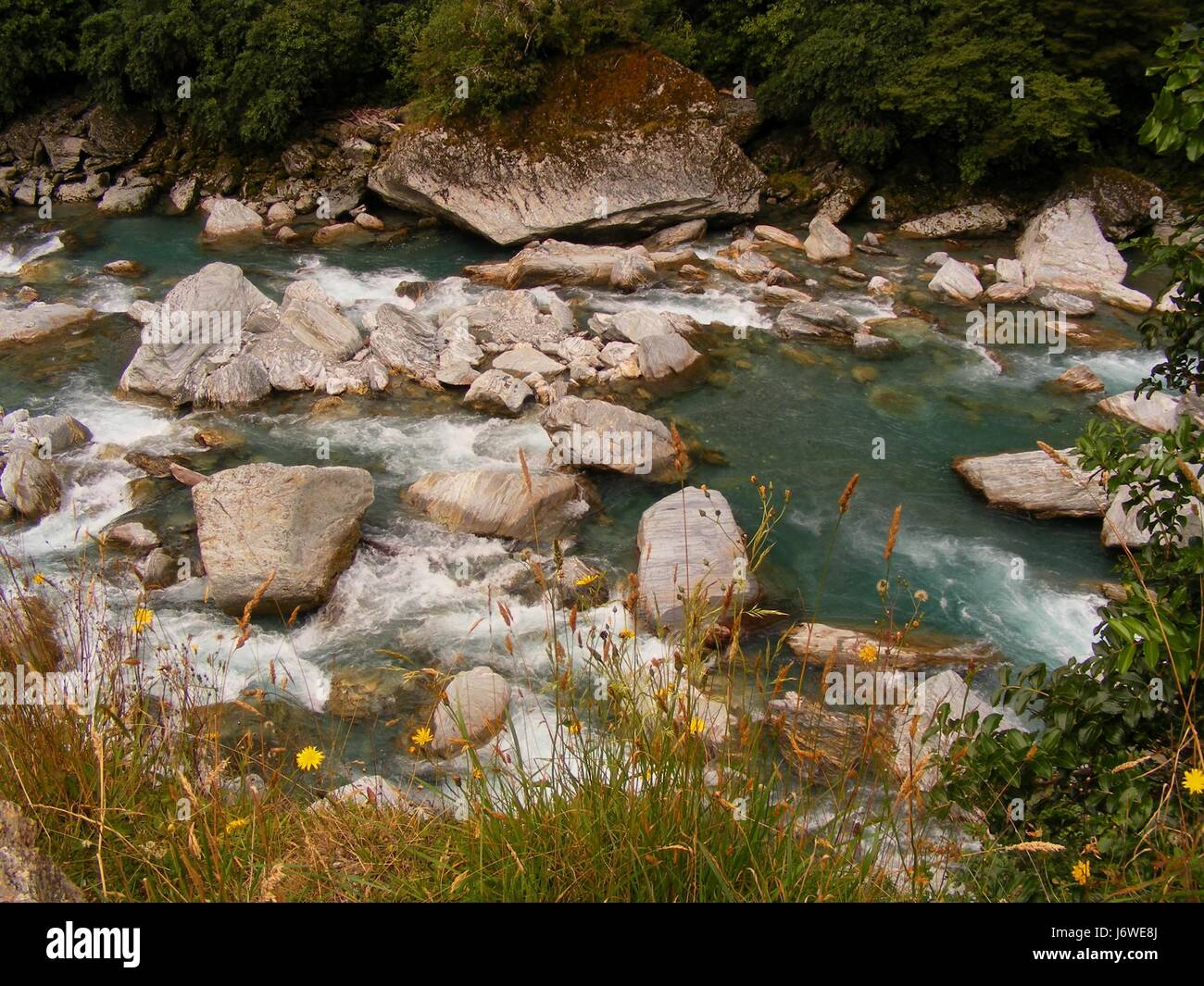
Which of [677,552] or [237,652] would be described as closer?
[237,652]

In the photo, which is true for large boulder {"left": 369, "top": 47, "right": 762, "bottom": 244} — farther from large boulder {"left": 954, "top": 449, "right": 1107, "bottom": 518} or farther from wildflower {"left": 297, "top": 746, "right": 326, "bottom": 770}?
wildflower {"left": 297, "top": 746, "right": 326, "bottom": 770}

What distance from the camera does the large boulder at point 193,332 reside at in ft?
38.9

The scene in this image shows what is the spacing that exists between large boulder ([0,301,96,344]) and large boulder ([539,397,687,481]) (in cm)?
738

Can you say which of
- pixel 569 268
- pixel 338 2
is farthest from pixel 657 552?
pixel 338 2

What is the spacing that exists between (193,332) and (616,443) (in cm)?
599

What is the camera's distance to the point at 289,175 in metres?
19.2

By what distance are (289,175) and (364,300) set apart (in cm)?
620

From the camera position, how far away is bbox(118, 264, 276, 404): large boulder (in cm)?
1185

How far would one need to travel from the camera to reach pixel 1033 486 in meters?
9.94

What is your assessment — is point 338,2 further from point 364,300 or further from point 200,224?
point 364,300

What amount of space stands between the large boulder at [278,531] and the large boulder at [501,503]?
0.84 metres

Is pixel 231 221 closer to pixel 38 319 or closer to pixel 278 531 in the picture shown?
pixel 38 319

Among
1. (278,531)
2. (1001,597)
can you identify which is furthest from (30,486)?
(1001,597)

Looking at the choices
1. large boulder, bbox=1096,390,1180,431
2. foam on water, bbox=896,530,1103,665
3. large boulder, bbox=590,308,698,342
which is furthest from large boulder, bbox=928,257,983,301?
foam on water, bbox=896,530,1103,665
